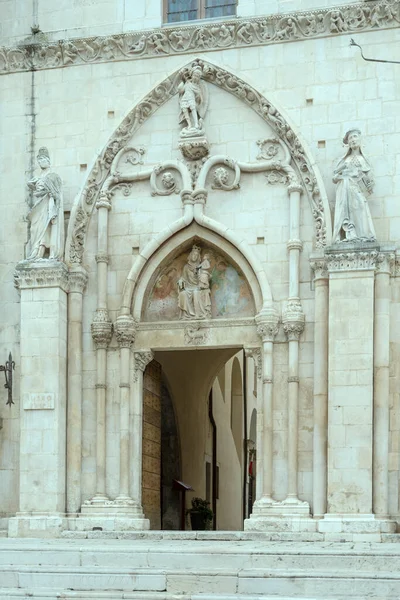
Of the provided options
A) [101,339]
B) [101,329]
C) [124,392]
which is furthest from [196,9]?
[124,392]

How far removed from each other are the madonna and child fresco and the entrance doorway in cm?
122

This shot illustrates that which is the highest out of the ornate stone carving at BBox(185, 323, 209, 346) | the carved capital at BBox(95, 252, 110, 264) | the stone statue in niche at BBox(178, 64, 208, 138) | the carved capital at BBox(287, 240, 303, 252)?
the stone statue in niche at BBox(178, 64, 208, 138)

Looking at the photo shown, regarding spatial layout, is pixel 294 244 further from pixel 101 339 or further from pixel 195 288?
pixel 101 339

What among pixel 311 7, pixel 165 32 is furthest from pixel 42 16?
pixel 311 7

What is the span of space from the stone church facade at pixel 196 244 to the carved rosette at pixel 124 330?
0.02 meters

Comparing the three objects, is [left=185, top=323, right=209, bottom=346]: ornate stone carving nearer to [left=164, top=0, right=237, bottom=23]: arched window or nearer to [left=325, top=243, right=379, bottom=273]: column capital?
[left=325, top=243, right=379, bottom=273]: column capital

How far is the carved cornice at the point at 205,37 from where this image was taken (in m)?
18.5

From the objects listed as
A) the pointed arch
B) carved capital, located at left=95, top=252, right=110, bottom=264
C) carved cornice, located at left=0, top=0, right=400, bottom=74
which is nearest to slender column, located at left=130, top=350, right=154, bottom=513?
carved capital, located at left=95, top=252, right=110, bottom=264

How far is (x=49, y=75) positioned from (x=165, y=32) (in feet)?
7.06

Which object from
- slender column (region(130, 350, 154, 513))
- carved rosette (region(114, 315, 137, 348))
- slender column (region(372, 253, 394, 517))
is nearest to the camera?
slender column (region(372, 253, 394, 517))

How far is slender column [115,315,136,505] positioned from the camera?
1841 centimetres

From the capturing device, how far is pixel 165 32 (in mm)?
19188

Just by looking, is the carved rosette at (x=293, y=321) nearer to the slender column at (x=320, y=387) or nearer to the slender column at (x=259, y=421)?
the slender column at (x=320, y=387)

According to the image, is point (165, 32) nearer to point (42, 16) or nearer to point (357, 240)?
point (42, 16)
